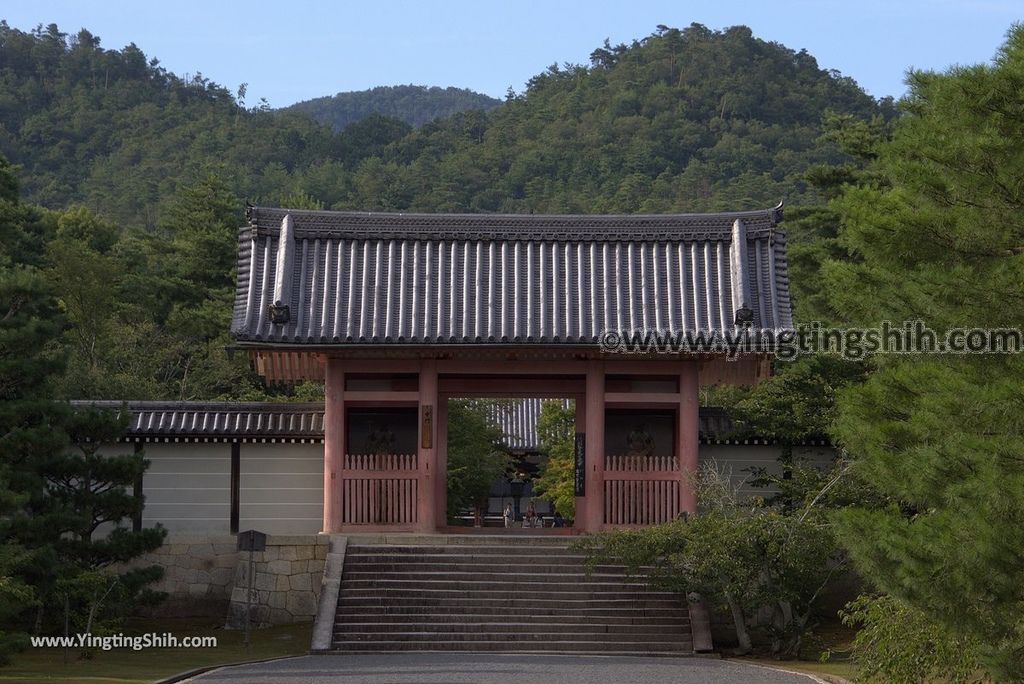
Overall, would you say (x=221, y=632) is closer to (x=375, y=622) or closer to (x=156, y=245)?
(x=375, y=622)

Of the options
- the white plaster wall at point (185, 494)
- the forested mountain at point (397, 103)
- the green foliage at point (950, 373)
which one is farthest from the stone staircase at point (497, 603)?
the forested mountain at point (397, 103)

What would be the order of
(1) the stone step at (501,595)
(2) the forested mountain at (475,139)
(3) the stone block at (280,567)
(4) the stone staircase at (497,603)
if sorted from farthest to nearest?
(2) the forested mountain at (475,139), (3) the stone block at (280,567), (1) the stone step at (501,595), (4) the stone staircase at (497,603)

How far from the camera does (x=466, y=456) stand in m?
31.1

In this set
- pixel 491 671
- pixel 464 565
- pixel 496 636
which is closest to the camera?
pixel 491 671

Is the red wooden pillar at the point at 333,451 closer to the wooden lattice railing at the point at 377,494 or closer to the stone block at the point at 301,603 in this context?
the wooden lattice railing at the point at 377,494

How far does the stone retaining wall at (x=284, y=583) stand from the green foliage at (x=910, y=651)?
932cm

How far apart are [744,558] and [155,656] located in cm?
781

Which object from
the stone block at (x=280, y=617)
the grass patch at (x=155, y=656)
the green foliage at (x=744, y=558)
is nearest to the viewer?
the grass patch at (x=155, y=656)

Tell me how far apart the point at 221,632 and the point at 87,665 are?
13.5ft

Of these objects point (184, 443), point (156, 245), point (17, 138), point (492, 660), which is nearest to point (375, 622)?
point (492, 660)

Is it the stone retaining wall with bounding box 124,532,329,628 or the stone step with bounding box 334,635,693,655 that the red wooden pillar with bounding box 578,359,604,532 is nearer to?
the stone step with bounding box 334,635,693,655

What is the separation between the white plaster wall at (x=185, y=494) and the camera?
76.1 feet

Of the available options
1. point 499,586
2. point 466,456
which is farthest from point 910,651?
point 466,456

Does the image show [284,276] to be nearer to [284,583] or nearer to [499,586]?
[284,583]
